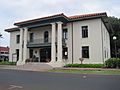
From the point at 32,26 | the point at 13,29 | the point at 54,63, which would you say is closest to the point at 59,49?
the point at 54,63

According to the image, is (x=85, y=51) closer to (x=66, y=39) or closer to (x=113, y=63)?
(x=66, y=39)

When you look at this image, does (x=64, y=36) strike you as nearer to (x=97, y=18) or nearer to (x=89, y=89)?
(x=97, y=18)

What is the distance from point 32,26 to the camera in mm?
30203

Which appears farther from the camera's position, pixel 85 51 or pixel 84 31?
pixel 84 31

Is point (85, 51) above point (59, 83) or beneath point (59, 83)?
above

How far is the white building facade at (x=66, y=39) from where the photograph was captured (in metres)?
26.2

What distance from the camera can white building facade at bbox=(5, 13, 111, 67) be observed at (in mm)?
26172

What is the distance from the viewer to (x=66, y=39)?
28.8 metres

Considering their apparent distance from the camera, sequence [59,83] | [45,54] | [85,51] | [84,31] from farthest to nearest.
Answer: [45,54] < [84,31] < [85,51] < [59,83]

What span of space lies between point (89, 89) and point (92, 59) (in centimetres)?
1778

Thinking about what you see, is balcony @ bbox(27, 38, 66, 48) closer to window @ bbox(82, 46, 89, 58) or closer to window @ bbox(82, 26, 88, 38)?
window @ bbox(82, 46, 89, 58)

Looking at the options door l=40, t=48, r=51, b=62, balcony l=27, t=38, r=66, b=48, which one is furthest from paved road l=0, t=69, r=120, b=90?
door l=40, t=48, r=51, b=62

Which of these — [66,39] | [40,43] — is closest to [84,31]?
[66,39]

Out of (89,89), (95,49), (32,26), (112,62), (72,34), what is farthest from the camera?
(32,26)
